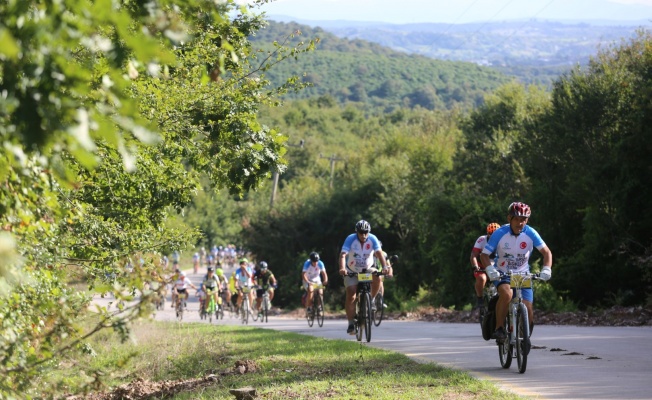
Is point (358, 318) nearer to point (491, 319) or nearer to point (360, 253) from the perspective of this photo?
point (360, 253)

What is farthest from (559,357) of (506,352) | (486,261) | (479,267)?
(479,267)

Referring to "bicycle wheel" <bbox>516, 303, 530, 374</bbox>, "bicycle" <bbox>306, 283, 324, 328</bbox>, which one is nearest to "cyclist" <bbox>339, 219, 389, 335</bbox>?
"bicycle wheel" <bbox>516, 303, 530, 374</bbox>

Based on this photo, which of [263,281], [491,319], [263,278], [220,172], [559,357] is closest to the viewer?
[491,319]

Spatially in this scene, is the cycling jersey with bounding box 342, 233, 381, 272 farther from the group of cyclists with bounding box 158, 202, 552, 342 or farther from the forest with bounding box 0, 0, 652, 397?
the forest with bounding box 0, 0, 652, 397

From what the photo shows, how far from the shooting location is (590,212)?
98.0ft

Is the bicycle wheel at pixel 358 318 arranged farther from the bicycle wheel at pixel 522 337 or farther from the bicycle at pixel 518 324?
the bicycle wheel at pixel 522 337

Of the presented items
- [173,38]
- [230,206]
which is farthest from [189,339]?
[230,206]

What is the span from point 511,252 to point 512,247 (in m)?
0.06

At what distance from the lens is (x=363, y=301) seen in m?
16.9

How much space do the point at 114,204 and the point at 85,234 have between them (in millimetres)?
1140

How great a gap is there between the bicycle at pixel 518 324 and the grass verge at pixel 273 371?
71 cm

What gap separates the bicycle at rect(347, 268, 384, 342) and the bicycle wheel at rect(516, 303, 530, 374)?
507cm

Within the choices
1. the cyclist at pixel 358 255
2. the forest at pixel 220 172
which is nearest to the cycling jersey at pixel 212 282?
the forest at pixel 220 172

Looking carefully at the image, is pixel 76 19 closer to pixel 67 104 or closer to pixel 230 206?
pixel 67 104
